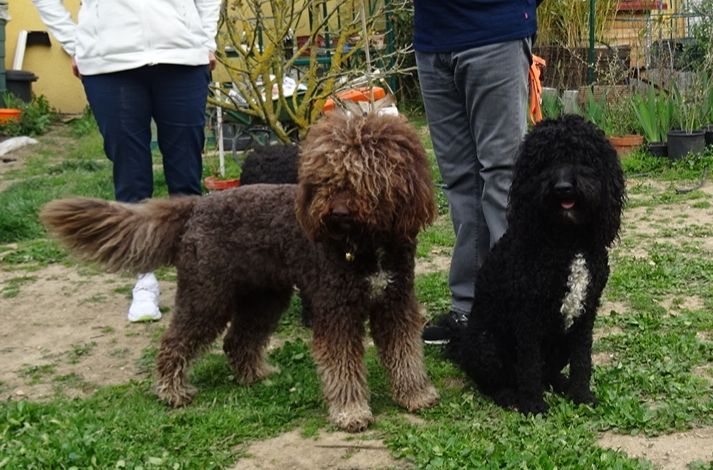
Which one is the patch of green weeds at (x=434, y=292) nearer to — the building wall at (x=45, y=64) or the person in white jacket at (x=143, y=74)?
the person in white jacket at (x=143, y=74)

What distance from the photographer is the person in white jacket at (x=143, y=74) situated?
4973mm

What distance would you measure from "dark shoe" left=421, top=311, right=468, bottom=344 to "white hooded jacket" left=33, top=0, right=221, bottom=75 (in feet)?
6.22

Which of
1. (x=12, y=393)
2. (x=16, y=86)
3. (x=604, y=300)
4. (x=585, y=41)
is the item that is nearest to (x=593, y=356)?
(x=604, y=300)

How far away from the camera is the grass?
361 cm

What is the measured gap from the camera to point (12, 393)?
4578 mm

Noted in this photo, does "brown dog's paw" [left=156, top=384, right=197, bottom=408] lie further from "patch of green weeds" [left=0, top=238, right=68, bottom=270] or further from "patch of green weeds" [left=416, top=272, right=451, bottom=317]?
"patch of green weeds" [left=0, top=238, right=68, bottom=270]

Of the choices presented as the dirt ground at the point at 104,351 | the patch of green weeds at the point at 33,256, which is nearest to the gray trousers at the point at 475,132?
the dirt ground at the point at 104,351

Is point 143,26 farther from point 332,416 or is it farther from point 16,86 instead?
point 16,86

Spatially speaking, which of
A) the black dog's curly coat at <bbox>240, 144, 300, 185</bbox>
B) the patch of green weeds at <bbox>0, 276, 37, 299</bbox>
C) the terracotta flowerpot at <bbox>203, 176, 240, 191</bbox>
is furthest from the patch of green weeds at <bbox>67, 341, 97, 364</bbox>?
the terracotta flowerpot at <bbox>203, 176, 240, 191</bbox>

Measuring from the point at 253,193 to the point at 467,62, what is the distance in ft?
3.73

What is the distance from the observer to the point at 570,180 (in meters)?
3.58

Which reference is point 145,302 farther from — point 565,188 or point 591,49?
point 591,49

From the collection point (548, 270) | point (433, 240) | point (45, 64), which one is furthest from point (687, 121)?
point (45, 64)

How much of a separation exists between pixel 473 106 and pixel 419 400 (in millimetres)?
1378
